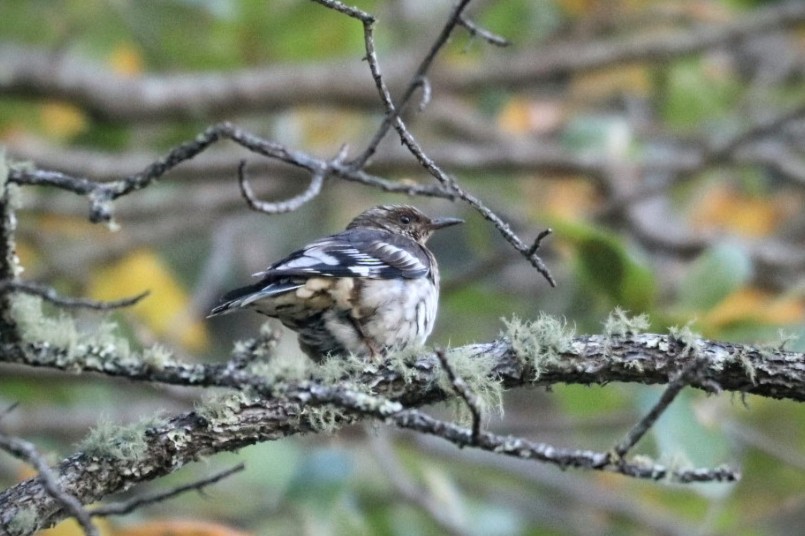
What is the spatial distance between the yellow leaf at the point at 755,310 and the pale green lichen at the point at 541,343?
2190mm

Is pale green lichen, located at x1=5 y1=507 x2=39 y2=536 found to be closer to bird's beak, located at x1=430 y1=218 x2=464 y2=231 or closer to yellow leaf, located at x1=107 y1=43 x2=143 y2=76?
bird's beak, located at x1=430 y1=218 x2=464 y2=231

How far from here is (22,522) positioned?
258 centimetres

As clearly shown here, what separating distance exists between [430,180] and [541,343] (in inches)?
169

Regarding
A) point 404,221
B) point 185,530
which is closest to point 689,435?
point 404,221

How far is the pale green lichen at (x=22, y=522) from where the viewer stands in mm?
2574

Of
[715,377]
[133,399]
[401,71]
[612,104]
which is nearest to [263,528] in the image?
[133,399]

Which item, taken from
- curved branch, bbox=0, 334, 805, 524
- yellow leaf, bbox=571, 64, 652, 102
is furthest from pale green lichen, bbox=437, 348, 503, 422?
yellow leaf, bbox=571, 64, 652, 102

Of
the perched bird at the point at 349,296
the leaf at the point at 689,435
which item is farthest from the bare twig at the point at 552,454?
the leaf at the point at 689,435

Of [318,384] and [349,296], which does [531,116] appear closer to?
[349,296]

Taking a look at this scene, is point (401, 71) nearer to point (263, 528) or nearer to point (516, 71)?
point (516, 71)

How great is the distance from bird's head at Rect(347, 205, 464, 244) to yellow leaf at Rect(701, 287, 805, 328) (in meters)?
1.30

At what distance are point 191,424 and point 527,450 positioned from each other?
0.85 m

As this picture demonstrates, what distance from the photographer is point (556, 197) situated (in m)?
9.03

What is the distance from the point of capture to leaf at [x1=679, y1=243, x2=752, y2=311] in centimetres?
505
